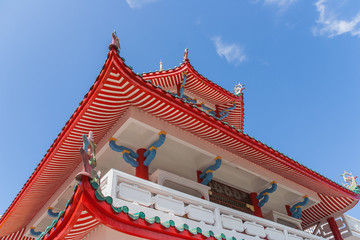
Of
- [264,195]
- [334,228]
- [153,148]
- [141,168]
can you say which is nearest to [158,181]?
[141,168]

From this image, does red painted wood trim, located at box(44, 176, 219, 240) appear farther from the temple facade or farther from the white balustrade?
the white balustrade

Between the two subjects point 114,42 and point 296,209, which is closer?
point 114,42

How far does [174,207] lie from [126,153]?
1.81m

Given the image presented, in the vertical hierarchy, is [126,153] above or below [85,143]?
above

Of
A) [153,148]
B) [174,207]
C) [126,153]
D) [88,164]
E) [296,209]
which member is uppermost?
[296,209]

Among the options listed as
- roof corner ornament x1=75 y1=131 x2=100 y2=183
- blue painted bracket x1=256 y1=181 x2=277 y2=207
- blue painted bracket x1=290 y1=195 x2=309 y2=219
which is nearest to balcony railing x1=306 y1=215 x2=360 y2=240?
blue painted bracket x1=290 y1=195 x2=309 y2=219

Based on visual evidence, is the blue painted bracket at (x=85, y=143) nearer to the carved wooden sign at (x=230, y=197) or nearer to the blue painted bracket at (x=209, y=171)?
the blue painted bracket at (x=209, y=171)

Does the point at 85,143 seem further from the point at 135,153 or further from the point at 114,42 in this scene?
the point at 135,153

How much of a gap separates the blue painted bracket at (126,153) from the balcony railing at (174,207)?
1018 mm

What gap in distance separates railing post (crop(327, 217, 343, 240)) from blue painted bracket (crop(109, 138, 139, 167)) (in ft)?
24.4

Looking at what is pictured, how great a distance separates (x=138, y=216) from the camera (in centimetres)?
470

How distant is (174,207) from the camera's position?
19.4 feet

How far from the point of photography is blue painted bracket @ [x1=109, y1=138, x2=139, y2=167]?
7002 millimetres

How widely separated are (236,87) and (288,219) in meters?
6.75
